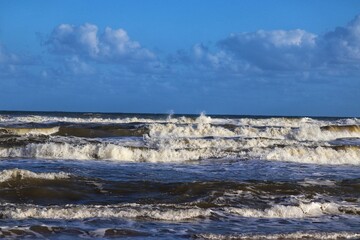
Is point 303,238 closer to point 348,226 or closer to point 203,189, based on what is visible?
point 348,226

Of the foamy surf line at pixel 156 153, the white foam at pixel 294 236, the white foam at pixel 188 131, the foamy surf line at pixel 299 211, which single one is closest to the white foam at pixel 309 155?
the foamy surf line at pixel 156 153

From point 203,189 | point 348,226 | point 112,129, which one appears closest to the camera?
point 348,226

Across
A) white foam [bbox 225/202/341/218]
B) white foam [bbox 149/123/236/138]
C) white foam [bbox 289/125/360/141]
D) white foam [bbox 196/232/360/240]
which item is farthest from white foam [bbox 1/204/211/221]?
white foam [bbox 289/125/360/141]

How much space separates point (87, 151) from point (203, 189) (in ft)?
30.2

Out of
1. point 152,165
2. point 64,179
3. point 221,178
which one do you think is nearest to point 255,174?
point 221,178

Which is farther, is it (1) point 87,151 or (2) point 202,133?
(2) point 202,133

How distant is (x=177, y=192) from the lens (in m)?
13.7

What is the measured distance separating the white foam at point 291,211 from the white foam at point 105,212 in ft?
2.42

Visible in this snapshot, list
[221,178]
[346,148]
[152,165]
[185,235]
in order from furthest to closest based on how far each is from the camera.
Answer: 1. [346,148]
2. [152,165]
3. [221,178]
4. [185,235]

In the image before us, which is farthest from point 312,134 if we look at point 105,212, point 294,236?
point 294,236

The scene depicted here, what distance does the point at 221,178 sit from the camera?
16266 mm

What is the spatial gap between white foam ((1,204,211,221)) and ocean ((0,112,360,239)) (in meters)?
0.02

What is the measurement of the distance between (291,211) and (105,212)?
3.55m

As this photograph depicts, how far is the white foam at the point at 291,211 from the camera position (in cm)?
1141
